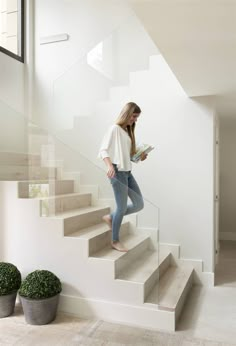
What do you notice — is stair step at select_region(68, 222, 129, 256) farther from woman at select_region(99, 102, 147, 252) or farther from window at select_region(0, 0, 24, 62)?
window at select_region(0, 0, 24, 62)

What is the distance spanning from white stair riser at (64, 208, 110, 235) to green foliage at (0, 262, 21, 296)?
22.1 inches

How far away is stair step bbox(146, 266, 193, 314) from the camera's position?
264cm

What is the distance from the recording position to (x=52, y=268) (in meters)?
2.90

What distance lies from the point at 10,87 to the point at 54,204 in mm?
2571

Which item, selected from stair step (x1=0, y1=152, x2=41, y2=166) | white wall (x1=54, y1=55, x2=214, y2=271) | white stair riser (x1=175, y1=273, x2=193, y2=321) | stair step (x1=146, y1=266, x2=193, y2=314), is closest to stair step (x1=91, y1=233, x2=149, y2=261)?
stair step (x1=146, y1=266, x2=193, y2=314)

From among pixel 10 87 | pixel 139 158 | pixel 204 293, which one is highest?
pixel 10 87

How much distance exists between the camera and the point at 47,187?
10.3 feet

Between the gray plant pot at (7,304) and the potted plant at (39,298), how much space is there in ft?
0.53

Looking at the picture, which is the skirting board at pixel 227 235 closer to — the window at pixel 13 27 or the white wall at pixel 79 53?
the white wall at pixel 79 53

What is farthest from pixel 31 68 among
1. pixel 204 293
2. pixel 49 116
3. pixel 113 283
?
pixel 204 293

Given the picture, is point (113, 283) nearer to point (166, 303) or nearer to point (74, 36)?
point (166, 303)

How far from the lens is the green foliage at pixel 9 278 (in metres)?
2.70

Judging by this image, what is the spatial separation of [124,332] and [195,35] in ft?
7.26

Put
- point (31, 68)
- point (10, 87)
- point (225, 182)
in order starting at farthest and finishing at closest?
point (225, 182), point (31, 68), point (10, 87)
